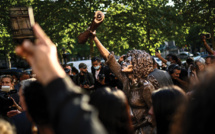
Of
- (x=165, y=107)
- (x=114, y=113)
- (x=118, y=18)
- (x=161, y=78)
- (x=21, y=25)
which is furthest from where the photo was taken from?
(x=118, y=18)

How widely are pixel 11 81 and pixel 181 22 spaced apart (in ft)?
36.7

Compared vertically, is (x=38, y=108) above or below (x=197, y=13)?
below

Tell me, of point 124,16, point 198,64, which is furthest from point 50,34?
point 198,64

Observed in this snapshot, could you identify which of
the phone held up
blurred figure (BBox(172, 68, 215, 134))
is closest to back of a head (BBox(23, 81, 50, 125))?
blurred figure (BBox(172, 68, 215, 134))

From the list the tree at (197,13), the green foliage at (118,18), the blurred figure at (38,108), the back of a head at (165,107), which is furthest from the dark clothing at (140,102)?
the tree at (197,13)

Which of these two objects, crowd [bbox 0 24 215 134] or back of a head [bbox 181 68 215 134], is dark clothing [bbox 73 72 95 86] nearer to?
crowd [bbox 0 24 215 134]

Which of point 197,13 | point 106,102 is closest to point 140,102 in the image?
point 106,102

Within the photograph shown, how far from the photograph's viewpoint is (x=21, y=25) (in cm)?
365

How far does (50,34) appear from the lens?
13.2 meters

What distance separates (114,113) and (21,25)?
2.81m

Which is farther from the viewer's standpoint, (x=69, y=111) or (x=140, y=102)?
(x=140, y=102)

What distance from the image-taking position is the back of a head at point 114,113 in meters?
1.44

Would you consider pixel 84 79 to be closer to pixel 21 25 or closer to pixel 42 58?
pixel 21 25

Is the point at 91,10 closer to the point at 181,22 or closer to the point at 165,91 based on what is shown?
the point at 181,22
